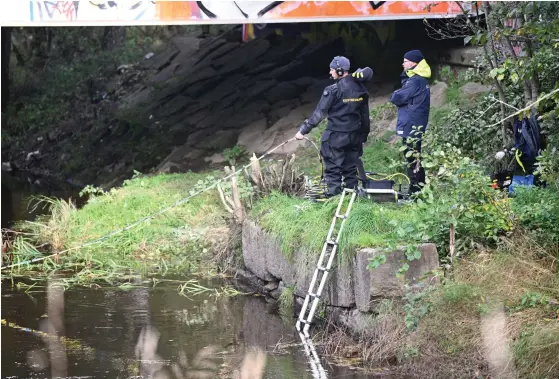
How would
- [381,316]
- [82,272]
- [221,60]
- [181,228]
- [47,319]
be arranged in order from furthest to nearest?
[221,60] < [181,228] < [82,272] < [47,319] < [381,316]

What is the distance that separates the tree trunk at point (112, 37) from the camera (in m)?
33.9

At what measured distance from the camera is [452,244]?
964 centimetres

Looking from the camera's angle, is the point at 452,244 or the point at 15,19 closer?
the point at 452,244

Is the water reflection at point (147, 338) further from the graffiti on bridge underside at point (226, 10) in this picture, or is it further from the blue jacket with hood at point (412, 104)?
the graffiti on bridge underside at point (226, 10)

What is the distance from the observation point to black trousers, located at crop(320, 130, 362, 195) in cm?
1207

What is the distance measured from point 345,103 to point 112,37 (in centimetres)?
2345

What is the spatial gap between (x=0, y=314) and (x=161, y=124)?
42.1 ft

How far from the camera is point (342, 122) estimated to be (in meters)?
12.1

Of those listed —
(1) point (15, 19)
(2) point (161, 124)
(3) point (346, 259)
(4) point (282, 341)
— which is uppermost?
(1) point (15, 19)

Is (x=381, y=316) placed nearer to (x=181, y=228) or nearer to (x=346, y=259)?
(x=346, y=259)

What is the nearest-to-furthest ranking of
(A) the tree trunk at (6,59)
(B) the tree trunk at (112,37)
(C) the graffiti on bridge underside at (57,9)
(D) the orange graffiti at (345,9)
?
(C) the graffiti on bridge underside at (57,9) < (D) the orange graffiti at (345,9) < (A) the tree trunk at (6,59) < (B) the tree trunk at (112,37)

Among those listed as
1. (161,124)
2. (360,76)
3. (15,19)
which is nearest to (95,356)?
(360,76)

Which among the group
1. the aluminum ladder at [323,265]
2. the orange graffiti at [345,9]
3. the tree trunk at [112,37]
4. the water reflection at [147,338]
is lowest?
the water reflection at [147,338]

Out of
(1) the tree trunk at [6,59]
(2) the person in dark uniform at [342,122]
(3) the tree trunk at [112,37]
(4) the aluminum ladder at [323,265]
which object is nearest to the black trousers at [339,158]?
(2) the person in dark uniform at [342,122]
